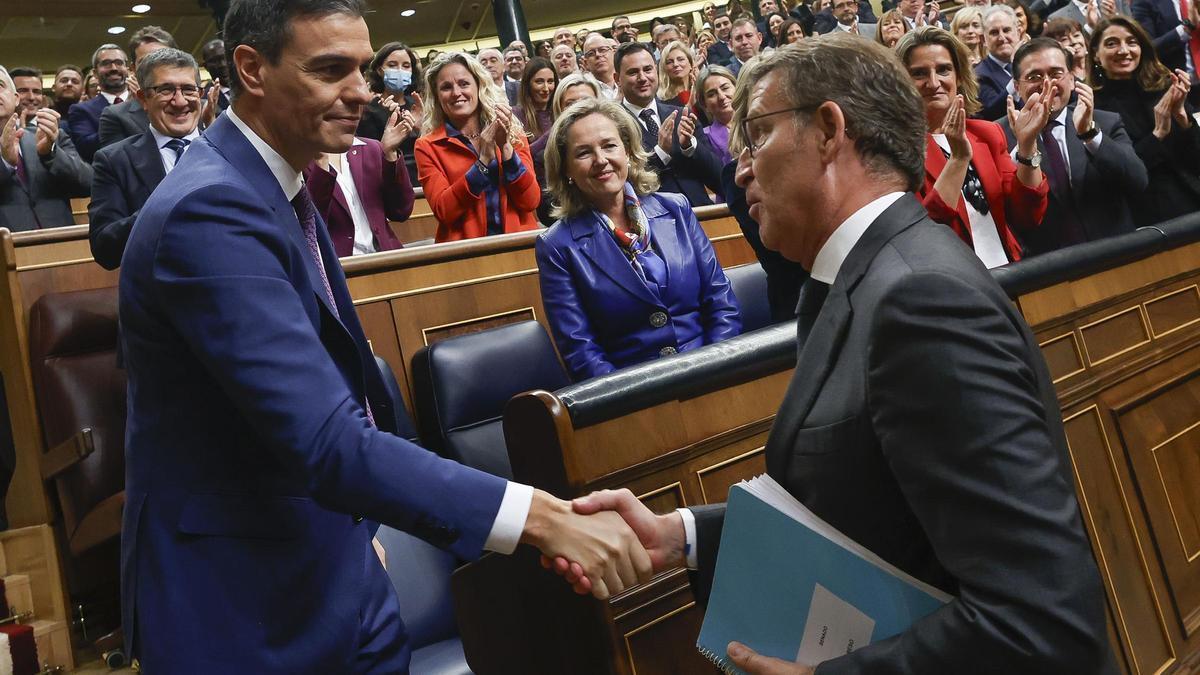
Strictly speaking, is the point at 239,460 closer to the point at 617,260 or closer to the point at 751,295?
the point at 617,260

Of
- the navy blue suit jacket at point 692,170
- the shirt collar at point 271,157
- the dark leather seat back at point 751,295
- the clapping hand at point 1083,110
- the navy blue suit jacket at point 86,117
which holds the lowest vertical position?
the dark leather seat back at point 751,295

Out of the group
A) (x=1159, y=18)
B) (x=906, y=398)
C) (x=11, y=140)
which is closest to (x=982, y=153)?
(x=906, y=398)

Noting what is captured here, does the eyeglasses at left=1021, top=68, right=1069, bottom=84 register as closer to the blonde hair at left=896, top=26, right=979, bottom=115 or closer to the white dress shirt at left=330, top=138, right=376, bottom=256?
the blonde hair at left=896, top=26, right=979, bottom=115

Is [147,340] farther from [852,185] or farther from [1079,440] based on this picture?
[1079,440]

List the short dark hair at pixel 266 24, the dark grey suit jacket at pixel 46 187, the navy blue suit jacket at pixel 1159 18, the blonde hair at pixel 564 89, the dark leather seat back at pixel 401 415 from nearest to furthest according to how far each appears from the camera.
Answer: the short dark hair at pixel 266 24
the dark leather seat back at pixel 401 415
the blonde hair at pixel 564 89
the dark grey suit jacket at pixel 46 187
the navy blue suit jacket at pixel 1159 18

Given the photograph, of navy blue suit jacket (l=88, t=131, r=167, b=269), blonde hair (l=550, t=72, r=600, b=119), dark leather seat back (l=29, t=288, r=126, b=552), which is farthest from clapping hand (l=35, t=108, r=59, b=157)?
blonde hair (l=550, t=72, r=600, b=119)

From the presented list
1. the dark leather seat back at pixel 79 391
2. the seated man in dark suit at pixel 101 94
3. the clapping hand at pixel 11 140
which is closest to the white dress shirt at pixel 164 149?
the dark leather seat back at pixel 79 391

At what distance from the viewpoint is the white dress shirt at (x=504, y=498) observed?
3.36 feet

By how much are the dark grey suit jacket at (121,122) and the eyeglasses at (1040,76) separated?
8.96ft

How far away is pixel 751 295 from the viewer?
277cm

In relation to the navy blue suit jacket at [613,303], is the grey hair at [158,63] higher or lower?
higher

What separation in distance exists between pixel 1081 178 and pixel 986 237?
60 cm

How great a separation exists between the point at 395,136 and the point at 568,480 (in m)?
2.06

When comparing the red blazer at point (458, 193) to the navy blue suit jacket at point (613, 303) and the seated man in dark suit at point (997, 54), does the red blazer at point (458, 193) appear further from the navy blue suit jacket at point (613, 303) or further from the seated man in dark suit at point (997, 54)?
the seated man in dark suit at point (997, 54)
